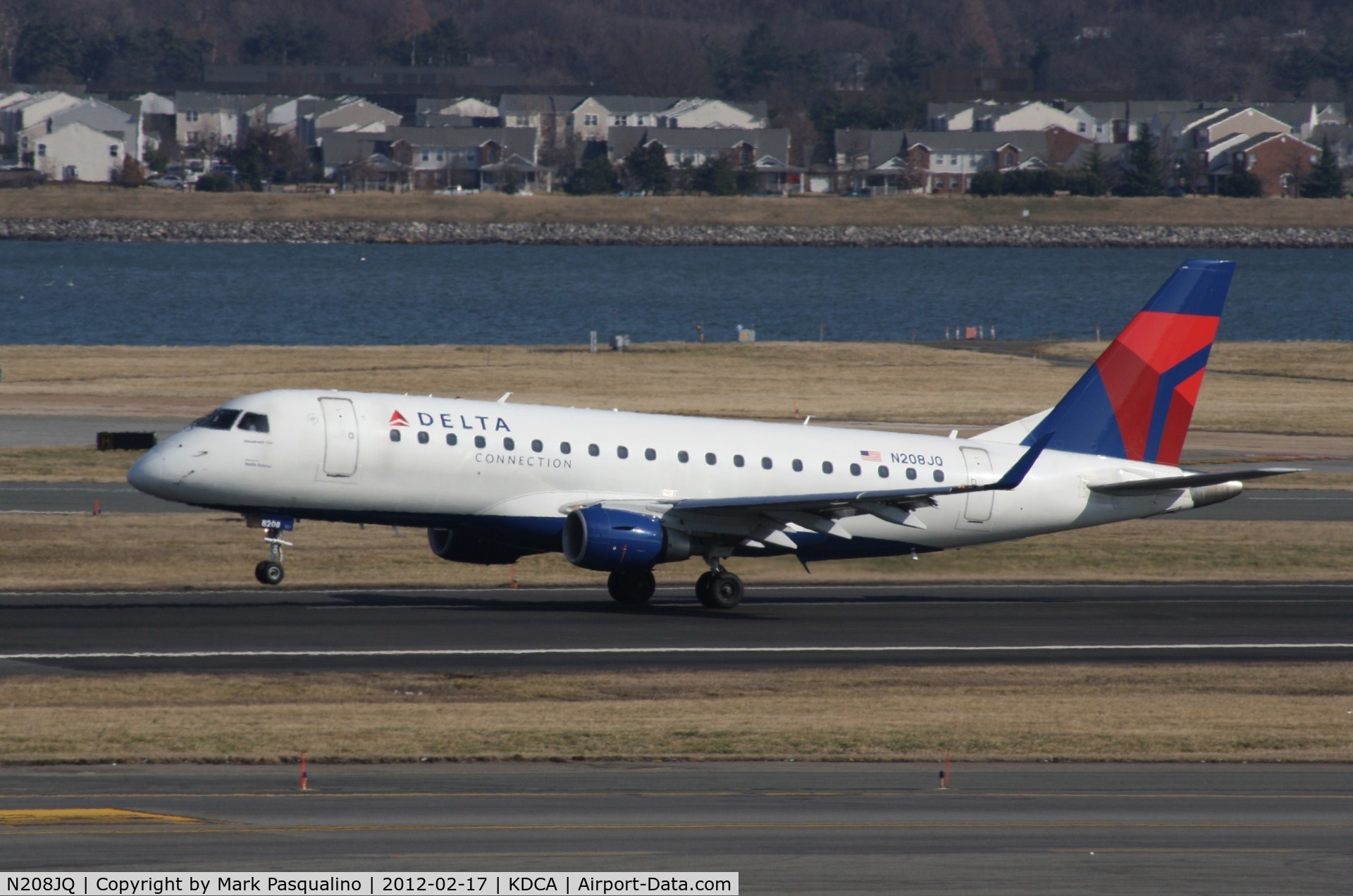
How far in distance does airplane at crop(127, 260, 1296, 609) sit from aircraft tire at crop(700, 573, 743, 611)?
41 mm

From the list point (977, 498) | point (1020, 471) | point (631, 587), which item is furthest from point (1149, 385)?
point (631, 587)

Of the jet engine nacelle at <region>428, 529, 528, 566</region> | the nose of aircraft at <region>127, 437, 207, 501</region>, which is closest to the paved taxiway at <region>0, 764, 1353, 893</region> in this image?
the nose of aircraft at <region>127, 437, 207, 501</region>

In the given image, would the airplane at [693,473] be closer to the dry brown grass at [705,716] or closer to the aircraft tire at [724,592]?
the aircraft tire at [724,592]

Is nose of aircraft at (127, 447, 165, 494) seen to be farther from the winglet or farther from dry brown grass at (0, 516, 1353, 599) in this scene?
the winglet

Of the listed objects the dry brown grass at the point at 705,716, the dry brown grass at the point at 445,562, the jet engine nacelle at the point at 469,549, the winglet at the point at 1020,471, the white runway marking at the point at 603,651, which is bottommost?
the dry brown grass at the point at 445,562

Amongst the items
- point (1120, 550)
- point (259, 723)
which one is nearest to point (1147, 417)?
point (1120, 550)

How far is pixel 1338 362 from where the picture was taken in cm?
9544

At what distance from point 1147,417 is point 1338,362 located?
198ft

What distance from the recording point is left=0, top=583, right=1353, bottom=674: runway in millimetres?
31297

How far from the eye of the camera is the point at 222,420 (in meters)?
35.1

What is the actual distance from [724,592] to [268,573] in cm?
900

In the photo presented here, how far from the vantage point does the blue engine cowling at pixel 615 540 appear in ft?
114

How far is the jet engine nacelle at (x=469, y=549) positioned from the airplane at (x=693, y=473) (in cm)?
4

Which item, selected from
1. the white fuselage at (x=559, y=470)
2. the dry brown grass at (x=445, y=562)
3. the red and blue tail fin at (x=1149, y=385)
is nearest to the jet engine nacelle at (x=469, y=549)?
the white fuselage at (x=559, y=470)
